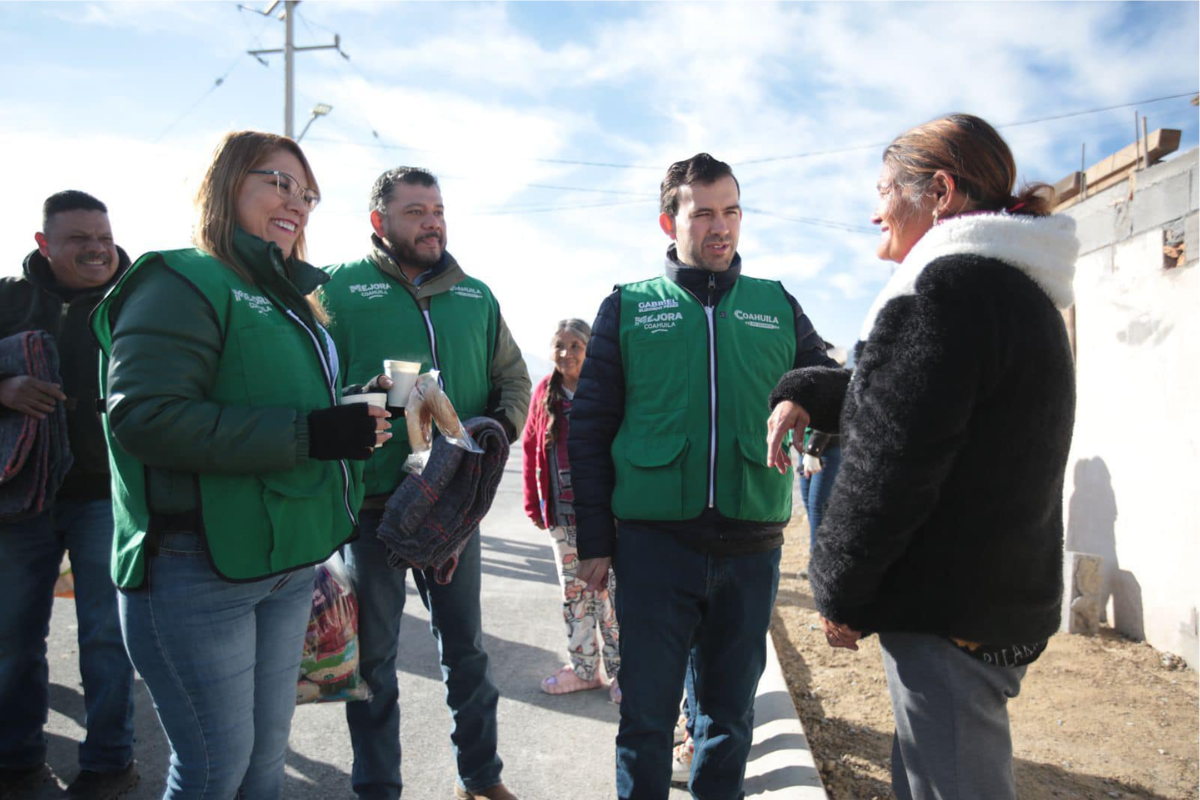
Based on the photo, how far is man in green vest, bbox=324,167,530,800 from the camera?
2.96 meters

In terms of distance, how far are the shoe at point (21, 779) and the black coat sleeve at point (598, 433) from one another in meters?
2.57

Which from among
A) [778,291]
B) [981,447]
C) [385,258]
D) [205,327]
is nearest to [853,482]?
[981,447]

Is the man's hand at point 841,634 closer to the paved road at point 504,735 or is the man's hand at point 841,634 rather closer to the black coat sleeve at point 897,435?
the black coat sleeve at point 897,435

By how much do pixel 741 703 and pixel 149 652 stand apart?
1.84 metres

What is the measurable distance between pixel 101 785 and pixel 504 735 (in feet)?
5.73

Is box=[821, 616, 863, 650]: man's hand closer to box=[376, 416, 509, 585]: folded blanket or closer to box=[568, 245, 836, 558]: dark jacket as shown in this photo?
box=[568, 245, 836, 558]: dark jacket

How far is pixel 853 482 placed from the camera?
1865 mm

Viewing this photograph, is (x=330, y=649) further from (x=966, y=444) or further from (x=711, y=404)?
(x=966, y=444)

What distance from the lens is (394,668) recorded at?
301 cm

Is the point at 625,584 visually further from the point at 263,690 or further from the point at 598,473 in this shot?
the point at 263,690

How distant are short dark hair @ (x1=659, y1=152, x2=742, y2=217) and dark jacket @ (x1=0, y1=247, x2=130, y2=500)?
99.9 inches

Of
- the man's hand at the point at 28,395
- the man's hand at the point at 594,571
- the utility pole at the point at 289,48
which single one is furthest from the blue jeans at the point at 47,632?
the utility pole at the point at 289,48

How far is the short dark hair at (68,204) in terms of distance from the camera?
3.46 m

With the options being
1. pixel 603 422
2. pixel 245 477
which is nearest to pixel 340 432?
pixel 245 477
